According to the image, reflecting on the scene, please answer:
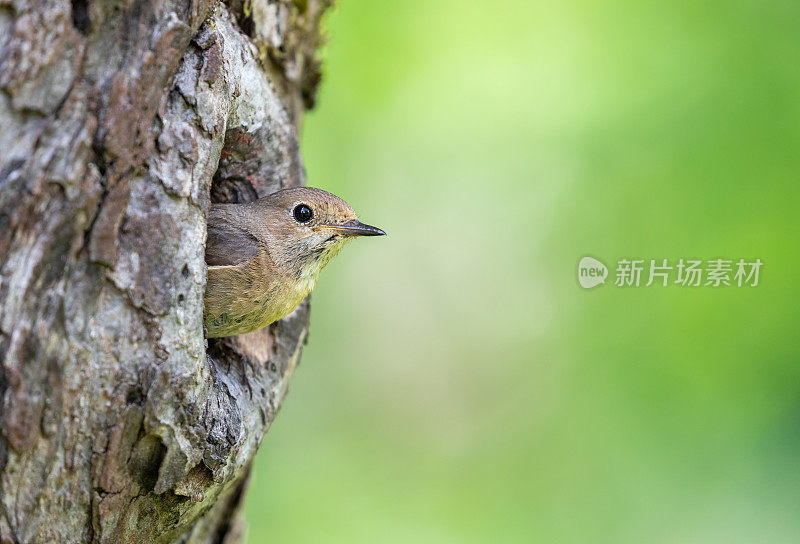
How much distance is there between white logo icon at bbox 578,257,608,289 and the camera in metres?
6.21

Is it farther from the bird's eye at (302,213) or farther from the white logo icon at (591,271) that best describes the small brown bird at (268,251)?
the white logo icon at (591,271)

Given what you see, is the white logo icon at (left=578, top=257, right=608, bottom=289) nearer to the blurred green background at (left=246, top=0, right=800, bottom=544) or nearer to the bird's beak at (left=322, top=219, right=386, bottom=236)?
the blurred green background at (left=246, top=0, right=800, bottom=544)

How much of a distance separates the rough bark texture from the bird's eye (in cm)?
65

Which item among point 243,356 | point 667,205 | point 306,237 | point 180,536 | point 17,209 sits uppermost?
point 667,205

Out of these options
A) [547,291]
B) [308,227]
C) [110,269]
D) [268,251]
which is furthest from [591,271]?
[110,269]

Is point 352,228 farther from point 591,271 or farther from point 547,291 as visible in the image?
point 547,291

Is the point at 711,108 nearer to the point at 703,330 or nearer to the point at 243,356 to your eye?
the point at 703,330

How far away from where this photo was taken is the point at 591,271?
20.5ft

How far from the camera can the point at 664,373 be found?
6121mm

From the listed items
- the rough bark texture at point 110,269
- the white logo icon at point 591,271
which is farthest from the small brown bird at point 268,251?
the white logo icon at point 591,271

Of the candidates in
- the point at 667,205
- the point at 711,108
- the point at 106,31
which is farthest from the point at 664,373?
the point at 106,31

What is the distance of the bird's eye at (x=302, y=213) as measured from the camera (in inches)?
143

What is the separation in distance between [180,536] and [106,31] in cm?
228

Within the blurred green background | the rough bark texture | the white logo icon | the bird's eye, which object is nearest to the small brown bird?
the bird's eye
